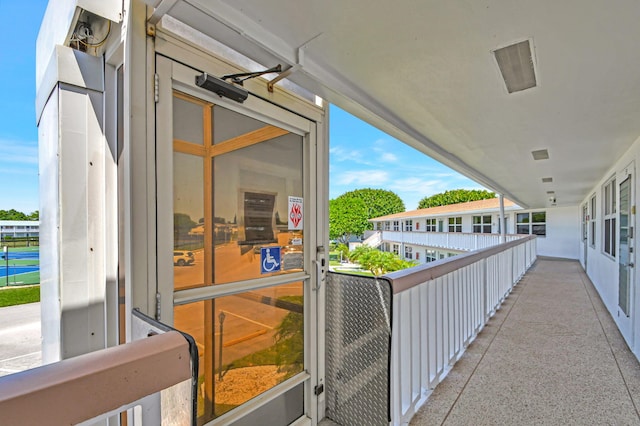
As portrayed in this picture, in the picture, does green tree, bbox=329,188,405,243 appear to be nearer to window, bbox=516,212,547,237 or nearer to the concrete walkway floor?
window, bbox=516,212,547,237

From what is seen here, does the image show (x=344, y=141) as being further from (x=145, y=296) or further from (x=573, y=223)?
(x=145, y=296)

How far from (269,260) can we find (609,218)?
6.08 meters

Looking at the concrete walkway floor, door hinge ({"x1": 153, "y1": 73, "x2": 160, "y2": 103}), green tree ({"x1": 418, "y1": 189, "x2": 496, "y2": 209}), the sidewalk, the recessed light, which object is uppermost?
green tree ({"x1": 418, "y1": 189, "x2": 496, "y2": 209})

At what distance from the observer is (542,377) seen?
9.01 ft

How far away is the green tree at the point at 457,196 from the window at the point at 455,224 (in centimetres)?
2316

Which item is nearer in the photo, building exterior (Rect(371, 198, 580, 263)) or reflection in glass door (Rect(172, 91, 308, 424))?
reflection in glass door (Rect(172, 91, 308, 424))

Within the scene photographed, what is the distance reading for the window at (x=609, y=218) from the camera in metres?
4.71

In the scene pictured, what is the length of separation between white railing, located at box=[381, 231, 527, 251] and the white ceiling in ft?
25.5

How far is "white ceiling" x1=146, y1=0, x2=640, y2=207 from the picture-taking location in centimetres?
147

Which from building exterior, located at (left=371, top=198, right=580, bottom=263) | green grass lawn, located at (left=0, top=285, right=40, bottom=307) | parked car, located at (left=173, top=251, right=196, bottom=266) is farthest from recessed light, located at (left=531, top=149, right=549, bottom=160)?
green grass lawn, located at (left=0, top=285, right=40, bottom=307)

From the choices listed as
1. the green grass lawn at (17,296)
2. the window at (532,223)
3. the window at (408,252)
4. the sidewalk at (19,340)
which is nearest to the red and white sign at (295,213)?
the sidewalk at (19,340)

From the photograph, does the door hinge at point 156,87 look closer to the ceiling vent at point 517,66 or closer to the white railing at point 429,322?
the white railing at point 429,322

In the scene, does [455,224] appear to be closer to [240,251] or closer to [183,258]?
[240,251]

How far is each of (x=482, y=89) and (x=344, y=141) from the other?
58518 millimetres
